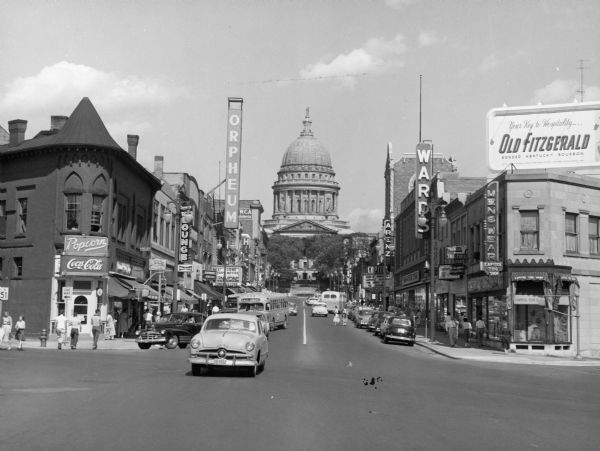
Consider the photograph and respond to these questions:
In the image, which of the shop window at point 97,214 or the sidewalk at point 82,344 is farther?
the shop window at point 97,214

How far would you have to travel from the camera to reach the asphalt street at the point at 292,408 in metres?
11.9

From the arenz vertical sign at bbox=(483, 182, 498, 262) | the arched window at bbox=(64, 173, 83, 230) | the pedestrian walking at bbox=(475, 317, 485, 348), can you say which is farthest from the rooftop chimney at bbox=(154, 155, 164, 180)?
the arenz vertical sign at bbox=(483, 182, 498, 262)

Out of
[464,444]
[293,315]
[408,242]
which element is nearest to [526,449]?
[464,444]

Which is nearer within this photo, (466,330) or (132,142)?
(466,330)

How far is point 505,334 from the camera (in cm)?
3888

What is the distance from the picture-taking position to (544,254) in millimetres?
38312

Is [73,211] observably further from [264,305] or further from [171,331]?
[264,305]

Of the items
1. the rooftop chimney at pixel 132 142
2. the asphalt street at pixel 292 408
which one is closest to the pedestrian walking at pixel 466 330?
the asphalt street at pixel 292 408

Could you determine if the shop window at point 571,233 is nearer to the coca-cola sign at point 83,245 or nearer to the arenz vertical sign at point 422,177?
the coca-cola sign at point 83,245

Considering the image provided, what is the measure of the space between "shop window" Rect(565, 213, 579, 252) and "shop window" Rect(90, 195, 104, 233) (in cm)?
2467

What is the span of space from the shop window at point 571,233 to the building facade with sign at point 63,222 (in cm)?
2381

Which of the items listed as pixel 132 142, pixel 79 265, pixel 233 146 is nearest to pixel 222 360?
pixel 79 265

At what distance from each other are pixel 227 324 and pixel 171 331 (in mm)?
13460

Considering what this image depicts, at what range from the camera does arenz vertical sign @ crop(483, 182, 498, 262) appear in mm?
38812
